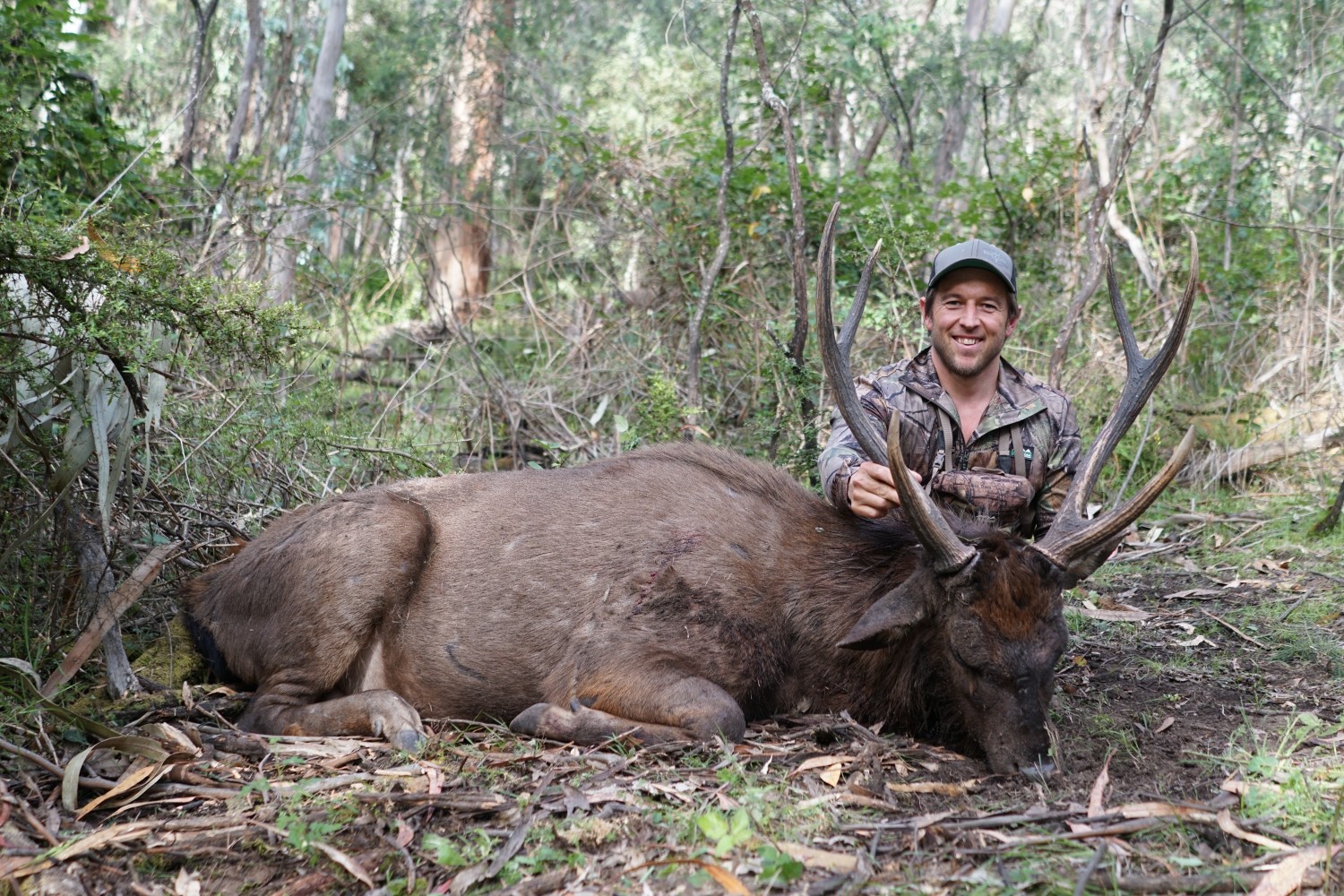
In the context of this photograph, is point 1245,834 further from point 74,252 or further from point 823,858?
point 74,252

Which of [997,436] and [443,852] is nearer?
[443,852]

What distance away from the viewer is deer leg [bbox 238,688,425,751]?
483 cm

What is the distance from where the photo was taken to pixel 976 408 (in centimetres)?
587

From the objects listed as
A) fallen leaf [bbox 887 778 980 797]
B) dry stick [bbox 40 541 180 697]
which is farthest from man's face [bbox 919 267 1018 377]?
dry stick [bbox 40 541 180 697]

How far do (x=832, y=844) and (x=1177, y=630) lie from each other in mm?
3622

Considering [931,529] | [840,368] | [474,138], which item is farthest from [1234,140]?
[931,529]

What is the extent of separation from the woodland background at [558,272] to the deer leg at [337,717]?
60 cm

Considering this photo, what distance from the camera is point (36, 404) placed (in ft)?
15.5

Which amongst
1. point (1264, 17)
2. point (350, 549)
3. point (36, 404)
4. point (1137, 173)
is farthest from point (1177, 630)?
point (1264, 17)

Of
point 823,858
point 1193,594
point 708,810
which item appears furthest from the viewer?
point 1193,594

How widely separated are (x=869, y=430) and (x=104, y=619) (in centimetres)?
332

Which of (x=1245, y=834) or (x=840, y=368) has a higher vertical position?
(x=840, y=368)

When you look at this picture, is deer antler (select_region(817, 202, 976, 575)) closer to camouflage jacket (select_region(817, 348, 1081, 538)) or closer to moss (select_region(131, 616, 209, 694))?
camouflage jacket (select_region(817, 348, 1081, 538))

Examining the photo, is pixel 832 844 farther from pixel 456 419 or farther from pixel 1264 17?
pixel 1264 17
